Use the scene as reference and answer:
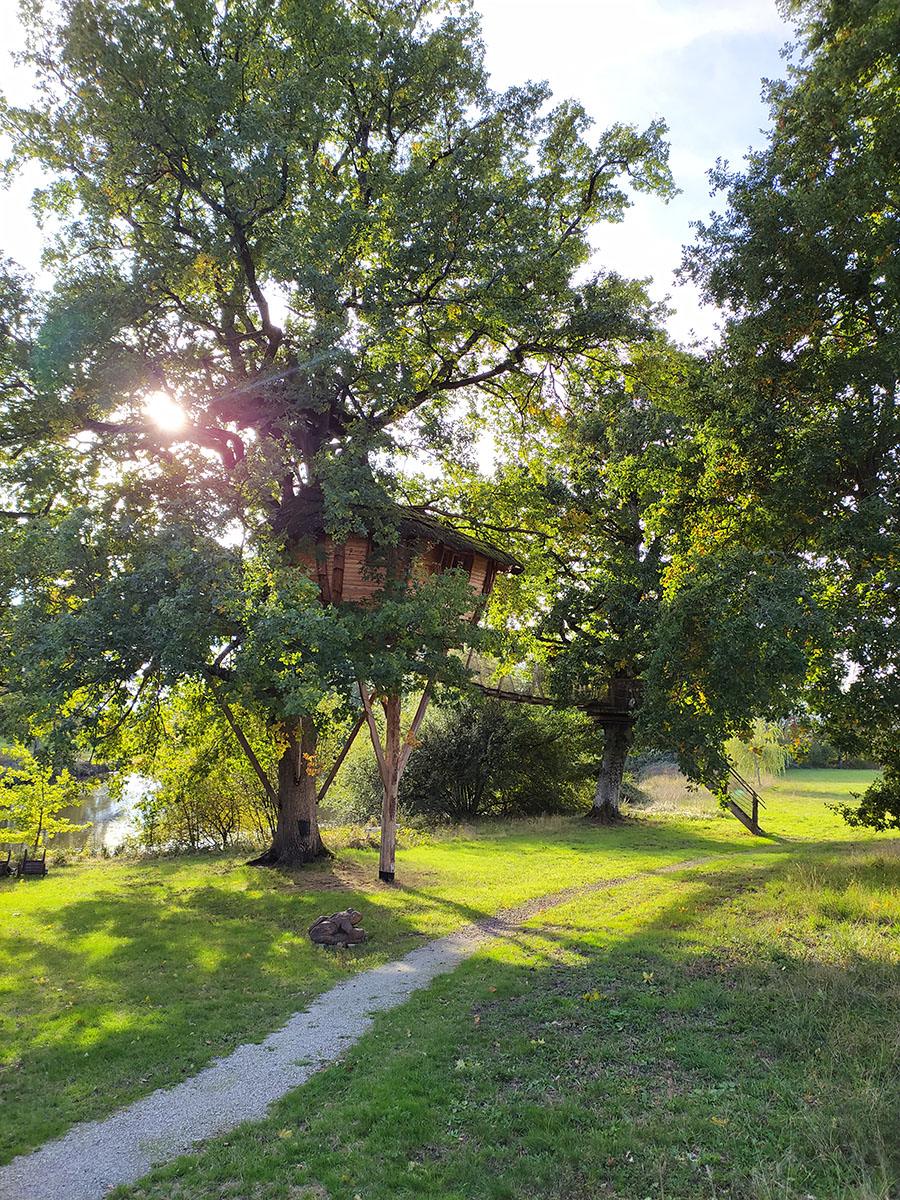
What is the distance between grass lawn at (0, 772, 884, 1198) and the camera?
7102 millimetres

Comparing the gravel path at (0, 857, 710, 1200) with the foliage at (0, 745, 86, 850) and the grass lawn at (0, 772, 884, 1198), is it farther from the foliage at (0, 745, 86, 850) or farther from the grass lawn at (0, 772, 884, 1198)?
the foliage at (0, 745, 86, 850)

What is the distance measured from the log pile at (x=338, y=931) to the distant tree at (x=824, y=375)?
790cm

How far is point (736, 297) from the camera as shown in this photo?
13914mm

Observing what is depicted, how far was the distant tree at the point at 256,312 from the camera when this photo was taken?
40.4 ft

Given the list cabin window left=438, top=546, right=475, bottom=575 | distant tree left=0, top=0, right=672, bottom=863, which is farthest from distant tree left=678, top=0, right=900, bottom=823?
cabin window left=438, top=546, right=475, bottom=575

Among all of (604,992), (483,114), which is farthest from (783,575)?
(483,114)

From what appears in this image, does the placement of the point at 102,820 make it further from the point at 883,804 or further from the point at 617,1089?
the point at 617,1089

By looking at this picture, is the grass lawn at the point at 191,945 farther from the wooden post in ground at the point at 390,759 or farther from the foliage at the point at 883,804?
the foliage at the point at 883,804

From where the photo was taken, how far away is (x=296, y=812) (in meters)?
18.6

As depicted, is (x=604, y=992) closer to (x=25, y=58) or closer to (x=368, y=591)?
(x=368, y=591)

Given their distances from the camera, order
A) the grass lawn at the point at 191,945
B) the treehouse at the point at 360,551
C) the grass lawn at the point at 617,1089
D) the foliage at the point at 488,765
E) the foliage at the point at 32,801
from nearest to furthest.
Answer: the grass lawn at the point at 617,1089
the grass lawn at the point at 191,945
the treehouse at the point at 360,551
the foliage at the point at 32,801
the foliage at the point at 488,765

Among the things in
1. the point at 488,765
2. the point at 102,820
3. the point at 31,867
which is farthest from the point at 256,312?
the point at 102,820

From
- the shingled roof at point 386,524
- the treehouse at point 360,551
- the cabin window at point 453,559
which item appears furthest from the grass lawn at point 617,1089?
the cabin window at point 453,559

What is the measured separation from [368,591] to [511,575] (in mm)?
5506
